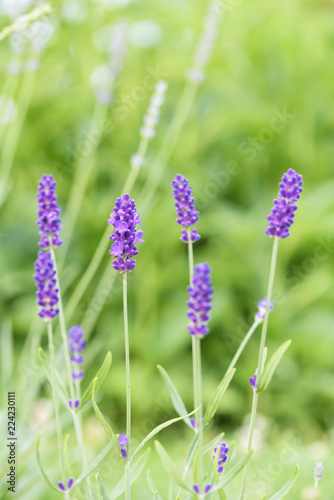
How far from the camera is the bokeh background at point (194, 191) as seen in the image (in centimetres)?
233

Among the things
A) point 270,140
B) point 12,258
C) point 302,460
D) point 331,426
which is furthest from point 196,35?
point 302,460

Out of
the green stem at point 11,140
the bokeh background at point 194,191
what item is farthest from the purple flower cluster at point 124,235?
the bokeh background at point 194,191

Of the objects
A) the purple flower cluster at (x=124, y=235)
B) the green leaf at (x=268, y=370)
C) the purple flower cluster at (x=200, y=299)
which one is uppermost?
the purple flower cluster at (x=124, y=235)

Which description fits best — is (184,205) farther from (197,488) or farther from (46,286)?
(197,488)

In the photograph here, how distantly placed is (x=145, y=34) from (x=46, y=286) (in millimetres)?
2444

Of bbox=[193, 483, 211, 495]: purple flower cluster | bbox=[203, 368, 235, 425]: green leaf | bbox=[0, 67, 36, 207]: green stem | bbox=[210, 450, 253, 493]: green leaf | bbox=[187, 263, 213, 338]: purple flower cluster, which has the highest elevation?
bbox=[0, 67, 36, 207]: green stem

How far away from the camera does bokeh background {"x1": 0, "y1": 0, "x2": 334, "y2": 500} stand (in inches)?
91.8

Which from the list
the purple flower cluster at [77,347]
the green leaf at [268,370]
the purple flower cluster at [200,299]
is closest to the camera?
the purple flower cluster at [200,299]

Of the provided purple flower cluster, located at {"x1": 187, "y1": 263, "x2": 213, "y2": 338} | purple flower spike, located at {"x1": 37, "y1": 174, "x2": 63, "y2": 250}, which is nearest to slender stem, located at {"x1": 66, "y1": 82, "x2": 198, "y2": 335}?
purple flower spike, located at {"x1": 37, "y1": 174, "x2": 63, "y2": 250}

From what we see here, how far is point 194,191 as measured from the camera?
258cm

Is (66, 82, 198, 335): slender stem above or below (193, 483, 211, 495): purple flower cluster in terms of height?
above

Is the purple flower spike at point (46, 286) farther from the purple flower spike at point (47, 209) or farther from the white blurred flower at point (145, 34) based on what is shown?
the white blurred flower at point (145, 34)

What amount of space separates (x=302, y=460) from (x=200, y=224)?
115cm

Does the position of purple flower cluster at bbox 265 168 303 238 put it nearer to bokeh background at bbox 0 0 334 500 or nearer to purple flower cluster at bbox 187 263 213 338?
purple flower cluster at bbox 187 263 213 338
